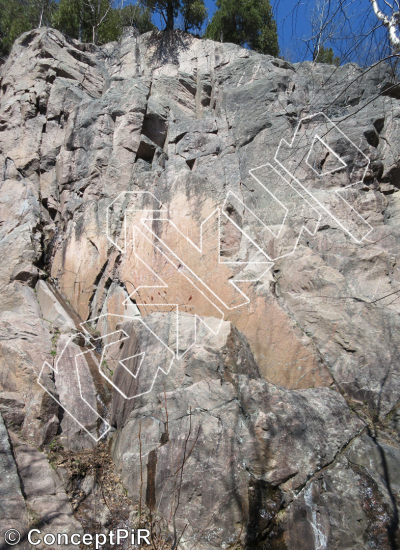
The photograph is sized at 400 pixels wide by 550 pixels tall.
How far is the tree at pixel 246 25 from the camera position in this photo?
14531mm

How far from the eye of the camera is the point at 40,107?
1091 centimetres

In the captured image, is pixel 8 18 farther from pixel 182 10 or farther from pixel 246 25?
pixel 246 25

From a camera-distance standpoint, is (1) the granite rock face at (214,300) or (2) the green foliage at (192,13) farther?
(2) the green foliage at (192,13)

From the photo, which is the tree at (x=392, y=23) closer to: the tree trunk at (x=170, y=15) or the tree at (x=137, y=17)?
the tree trunk at (x=170, y=15)

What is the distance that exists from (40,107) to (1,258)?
555cm

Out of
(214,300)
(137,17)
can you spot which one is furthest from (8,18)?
(214,300)

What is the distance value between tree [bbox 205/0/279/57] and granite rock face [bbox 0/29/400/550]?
4516mm

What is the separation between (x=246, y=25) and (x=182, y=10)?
255cm

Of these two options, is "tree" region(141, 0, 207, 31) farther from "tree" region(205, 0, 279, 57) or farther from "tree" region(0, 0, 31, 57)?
"tree" region(0, 0, 31, 57)

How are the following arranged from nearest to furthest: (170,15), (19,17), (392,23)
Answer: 1. (392,23)
2. (170,15)
3. (19,17)

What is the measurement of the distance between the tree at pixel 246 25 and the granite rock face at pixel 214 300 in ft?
14.8

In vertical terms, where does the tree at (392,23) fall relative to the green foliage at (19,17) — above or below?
below

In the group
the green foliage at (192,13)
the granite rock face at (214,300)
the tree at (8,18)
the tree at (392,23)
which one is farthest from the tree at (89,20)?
the tree at (392,23)
